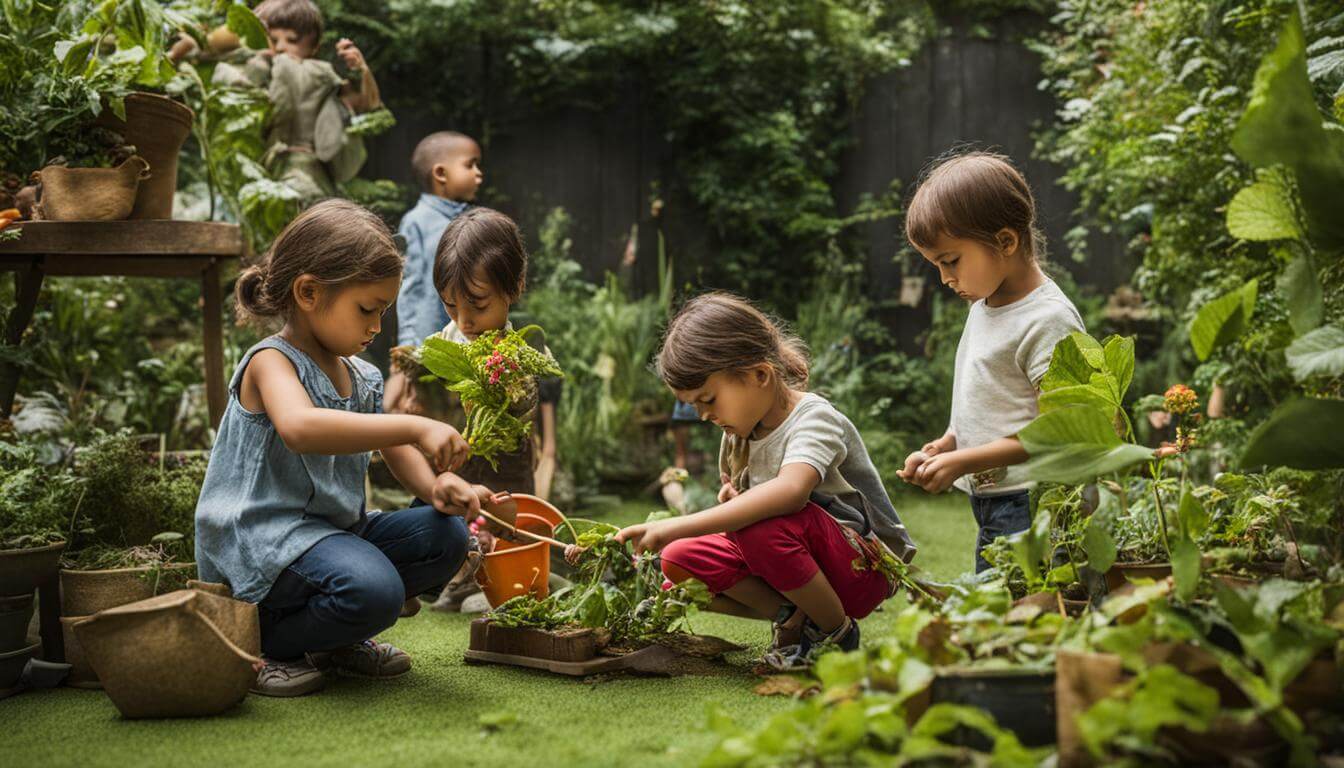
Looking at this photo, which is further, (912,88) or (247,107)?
(912,88)

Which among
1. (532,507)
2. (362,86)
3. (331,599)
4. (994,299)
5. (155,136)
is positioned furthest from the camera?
(362,86)

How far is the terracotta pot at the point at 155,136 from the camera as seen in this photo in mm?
3045

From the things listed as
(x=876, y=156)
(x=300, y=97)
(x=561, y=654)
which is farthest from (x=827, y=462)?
(x=876, y=156)

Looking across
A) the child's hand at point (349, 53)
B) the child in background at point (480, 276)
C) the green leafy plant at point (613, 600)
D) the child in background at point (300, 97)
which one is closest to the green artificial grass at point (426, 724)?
the green leafy plant at point (613, 600)

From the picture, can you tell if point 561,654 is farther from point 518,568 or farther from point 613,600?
point 518,568

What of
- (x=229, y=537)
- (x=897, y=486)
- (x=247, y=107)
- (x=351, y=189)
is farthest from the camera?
(x=351, y=189)

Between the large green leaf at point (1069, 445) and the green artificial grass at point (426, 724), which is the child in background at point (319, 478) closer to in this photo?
the green artificial grass at point (426, 724)

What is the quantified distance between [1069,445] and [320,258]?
161 centimetres

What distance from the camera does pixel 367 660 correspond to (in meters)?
2.47

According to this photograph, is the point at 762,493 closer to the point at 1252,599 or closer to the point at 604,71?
the point at 1252,599

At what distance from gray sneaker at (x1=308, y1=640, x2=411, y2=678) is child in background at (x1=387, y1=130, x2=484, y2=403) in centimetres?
126

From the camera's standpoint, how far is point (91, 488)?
2.72 metres

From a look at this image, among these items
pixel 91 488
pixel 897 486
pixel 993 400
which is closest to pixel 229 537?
pixel 91 488

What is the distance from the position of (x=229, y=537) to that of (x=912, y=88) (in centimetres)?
609
